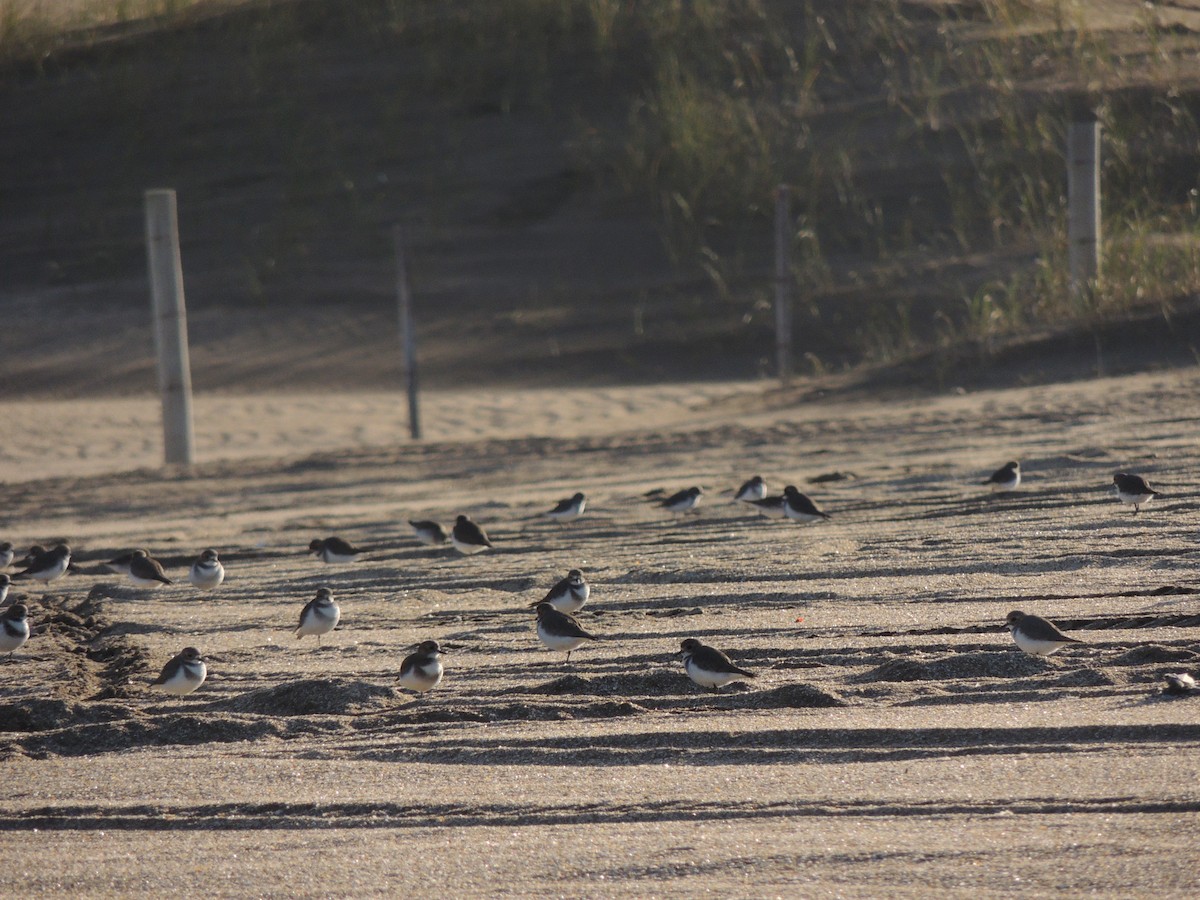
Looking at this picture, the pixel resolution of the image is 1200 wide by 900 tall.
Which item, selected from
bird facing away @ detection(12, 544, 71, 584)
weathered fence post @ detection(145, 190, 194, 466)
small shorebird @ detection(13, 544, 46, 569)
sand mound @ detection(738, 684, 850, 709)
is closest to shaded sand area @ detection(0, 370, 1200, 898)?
sand mound @ detection(738, 684, 850, 709)

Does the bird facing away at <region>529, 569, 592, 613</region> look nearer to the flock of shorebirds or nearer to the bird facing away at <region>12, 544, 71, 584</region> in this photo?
the flock of shorebirds

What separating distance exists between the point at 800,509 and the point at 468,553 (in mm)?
1842

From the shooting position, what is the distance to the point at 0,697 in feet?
18.9

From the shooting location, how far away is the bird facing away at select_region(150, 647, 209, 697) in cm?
547

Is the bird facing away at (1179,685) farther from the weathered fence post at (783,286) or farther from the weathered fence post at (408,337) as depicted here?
the weathered fence post at (783,286)

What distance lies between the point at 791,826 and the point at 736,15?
23546 mm

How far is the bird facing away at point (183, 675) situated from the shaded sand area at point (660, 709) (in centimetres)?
10

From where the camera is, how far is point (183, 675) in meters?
5.47

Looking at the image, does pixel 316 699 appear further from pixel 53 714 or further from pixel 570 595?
pixel 570 595

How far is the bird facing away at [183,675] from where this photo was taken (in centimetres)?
547

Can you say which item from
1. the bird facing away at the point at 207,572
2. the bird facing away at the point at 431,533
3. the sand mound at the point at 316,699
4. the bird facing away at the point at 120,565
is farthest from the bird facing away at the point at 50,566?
the sand mound at the point at 316,699

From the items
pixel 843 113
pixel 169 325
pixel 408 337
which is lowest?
pixel 408 337

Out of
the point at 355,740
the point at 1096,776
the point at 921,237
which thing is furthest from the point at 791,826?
the point at 921,237

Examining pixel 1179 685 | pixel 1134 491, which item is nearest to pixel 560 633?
pixel 1179 685
